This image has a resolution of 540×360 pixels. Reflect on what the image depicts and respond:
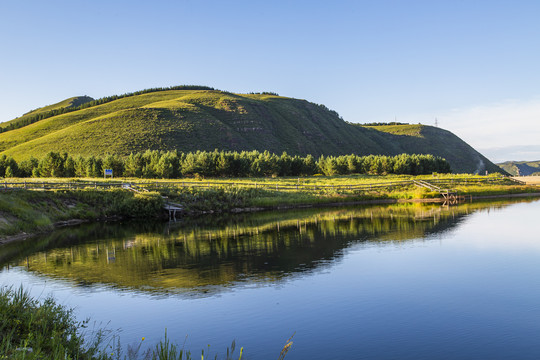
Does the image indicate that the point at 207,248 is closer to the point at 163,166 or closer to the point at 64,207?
the point at 64,207

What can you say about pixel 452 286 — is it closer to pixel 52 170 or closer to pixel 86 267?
pixel 86 267

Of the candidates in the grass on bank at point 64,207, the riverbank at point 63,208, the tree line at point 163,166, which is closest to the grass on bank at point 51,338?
the riverbank at point 63,208

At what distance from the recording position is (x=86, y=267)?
21.7 metres

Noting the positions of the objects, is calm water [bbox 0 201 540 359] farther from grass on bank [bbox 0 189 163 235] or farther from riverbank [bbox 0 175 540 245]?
riverbank [bbox 0 175 540 245]

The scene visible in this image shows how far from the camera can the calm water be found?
1211 cm

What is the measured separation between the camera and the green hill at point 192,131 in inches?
4582

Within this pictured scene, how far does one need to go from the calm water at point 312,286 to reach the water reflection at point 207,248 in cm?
10

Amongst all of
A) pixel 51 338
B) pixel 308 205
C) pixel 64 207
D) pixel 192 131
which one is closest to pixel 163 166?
pixel 308 205

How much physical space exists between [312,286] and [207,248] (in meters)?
10.6

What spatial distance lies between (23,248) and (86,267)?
893 cm

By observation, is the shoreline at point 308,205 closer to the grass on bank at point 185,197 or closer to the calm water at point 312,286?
the grass on bank at point 185,197

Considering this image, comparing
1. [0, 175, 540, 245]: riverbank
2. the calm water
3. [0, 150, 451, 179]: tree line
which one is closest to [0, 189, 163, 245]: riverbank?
[0, 175, 540, 245]: riverbank

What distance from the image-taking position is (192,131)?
13012cm

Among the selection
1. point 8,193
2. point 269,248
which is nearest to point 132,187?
point 8,193
